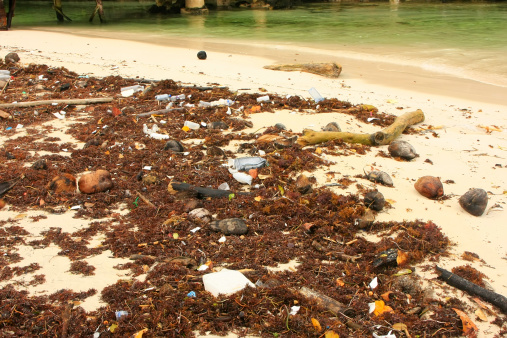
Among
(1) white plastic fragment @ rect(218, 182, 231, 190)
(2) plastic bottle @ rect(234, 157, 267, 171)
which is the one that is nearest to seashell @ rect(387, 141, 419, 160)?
(2) plastic bottle @ rect(234, 157, 267, 171)

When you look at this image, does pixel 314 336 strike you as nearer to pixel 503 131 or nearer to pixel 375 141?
pixel 375 141

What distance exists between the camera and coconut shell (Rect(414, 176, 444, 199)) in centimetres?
429

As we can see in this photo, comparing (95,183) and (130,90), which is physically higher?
(130,90)

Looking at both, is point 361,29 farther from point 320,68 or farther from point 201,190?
point 201,190

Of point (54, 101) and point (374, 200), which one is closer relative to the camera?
point (374, 200)

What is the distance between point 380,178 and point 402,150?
80 centimetres

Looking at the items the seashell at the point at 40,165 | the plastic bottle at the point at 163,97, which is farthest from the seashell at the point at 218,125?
the seashell at the point at 40,165

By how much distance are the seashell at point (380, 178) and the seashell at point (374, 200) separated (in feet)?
1.63

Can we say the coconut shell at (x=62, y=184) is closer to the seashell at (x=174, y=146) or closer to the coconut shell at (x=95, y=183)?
the coconut shell at (x=95, y=183)

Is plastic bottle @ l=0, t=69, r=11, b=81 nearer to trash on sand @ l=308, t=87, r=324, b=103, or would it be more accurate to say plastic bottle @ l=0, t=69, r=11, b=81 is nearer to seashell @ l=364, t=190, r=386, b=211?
trash on sand @ l=308, t=87, r=324, b=103

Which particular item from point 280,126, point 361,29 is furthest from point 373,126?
point 361,29

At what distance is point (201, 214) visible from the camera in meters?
3.91

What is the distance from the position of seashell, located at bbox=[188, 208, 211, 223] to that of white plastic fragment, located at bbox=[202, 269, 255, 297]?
0.85 m

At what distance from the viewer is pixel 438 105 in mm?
7422
